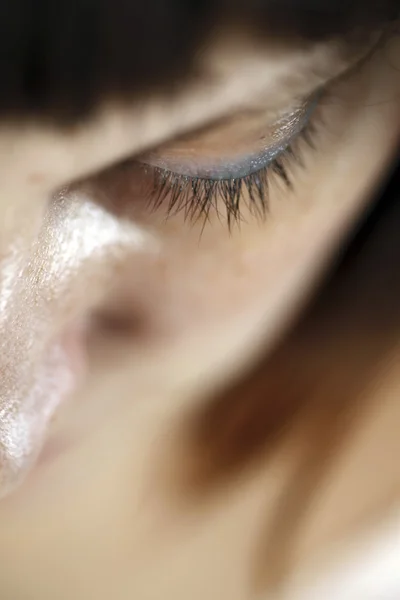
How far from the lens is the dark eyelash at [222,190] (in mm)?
296

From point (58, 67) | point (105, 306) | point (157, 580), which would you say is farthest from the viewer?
point (157, 580)

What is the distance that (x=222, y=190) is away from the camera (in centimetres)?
30

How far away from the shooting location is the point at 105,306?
34cm

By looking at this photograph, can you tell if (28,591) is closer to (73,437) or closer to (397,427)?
(73,437)

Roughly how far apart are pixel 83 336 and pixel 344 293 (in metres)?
0.17

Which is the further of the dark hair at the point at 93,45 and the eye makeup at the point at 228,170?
the eye makeup at the point at 228,170

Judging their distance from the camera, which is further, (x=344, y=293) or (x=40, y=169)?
(x=344, y=293)

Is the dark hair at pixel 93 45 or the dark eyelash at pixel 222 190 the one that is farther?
the dark eyelash at pixel 222 190

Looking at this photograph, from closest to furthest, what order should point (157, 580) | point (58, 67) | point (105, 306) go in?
point (58, 67)
point (105, 306)
point (157, 580)

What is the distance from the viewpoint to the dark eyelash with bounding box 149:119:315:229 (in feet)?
0.97

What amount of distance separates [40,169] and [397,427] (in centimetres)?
30

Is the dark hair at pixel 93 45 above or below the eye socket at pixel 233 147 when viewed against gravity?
below

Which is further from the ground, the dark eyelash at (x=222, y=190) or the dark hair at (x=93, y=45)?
the dark eyelash at (x=222, y=190)

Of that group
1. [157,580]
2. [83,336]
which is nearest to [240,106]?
[83,336]
